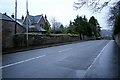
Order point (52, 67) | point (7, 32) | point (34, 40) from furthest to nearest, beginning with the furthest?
point (34, 40)
point (7, 32)
point (52, 67)

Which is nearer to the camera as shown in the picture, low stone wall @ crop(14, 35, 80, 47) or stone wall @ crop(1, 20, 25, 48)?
stone wall @ crop(1, 20, 25, 48)

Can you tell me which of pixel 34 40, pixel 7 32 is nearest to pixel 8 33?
pixel 7 32

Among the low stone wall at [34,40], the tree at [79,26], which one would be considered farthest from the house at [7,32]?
the tree at [79,26]

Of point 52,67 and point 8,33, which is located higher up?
point 8,33

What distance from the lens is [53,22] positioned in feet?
251

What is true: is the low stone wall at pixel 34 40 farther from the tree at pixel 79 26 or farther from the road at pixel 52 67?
the tree at pixel 79 26

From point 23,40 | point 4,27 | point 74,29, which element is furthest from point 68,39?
point 4,27

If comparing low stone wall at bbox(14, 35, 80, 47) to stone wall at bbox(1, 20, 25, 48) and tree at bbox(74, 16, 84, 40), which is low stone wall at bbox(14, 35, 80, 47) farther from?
tree at bbox(74, 16, 84, 40)

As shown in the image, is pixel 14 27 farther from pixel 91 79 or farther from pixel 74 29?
pixel 74 29

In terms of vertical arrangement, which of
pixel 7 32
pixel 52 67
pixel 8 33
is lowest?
pixel 52 67

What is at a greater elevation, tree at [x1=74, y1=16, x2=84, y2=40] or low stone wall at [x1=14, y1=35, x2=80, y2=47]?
tree at [x1=74, y1=16, x2=84, y2=40]

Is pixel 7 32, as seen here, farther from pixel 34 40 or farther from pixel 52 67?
pixel 52 67

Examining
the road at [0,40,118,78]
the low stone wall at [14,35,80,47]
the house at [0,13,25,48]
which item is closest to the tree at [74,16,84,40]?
the low stone wall at [14,35,80,47]

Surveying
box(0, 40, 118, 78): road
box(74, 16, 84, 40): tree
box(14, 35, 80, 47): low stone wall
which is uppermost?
box(74, 16, 84, 40): tree
